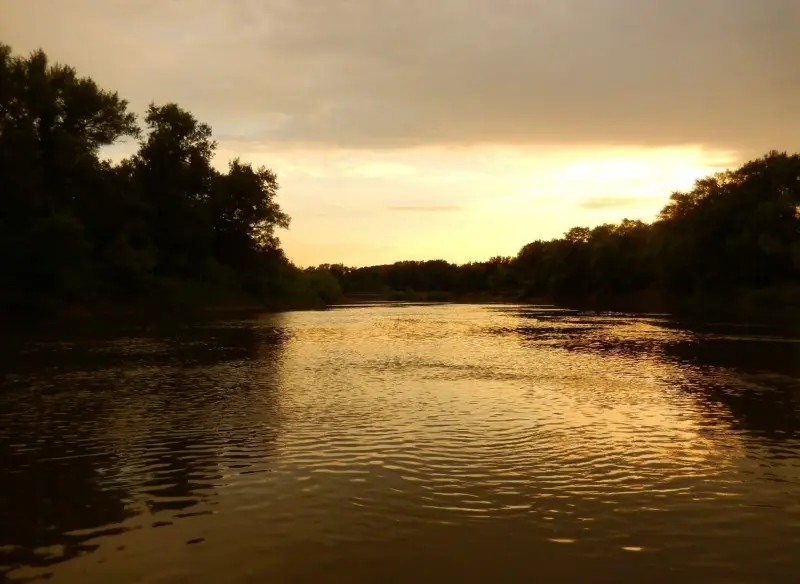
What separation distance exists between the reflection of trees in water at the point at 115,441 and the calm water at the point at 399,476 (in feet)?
0.22

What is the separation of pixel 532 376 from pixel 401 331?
27243 mm

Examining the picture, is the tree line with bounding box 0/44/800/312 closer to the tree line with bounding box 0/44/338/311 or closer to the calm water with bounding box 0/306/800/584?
the tree line with bounding box 0/44/338/311

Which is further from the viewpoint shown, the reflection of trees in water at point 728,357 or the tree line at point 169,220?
the tree line at point 169,220

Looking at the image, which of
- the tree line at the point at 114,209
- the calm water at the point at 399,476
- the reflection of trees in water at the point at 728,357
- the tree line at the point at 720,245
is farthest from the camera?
the tree line at the point at 720,245

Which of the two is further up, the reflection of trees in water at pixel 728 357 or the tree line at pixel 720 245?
the tree line at pixel 720 245

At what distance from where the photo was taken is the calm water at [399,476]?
29.8 feet

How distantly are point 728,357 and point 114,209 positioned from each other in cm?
7124

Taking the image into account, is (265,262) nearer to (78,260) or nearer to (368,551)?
(78,260)

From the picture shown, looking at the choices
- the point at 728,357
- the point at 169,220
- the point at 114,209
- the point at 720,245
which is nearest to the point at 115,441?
the point at 728,357

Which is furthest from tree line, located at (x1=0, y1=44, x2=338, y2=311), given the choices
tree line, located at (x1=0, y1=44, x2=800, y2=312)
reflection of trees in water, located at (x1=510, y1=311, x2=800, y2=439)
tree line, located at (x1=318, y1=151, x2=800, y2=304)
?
tree line, located at (x1=318, y1=151, x2=800, y2=304)

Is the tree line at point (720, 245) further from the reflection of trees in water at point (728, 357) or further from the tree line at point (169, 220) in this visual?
the reflection of trees in water at point (728, 357)

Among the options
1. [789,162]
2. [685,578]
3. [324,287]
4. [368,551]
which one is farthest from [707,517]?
[324,287]

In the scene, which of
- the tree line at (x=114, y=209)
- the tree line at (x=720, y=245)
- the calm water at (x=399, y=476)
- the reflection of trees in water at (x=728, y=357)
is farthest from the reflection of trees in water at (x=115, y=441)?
the tree line at (x=720, y=245)

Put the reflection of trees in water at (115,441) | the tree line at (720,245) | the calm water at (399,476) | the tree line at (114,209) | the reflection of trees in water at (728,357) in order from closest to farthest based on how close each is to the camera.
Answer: the calm water at (399,476)
the reflection of trees in water at (115,441)
the reflection of trees in water at (728,357)
the tree line at (114,209)
the tree line at (720,245)
